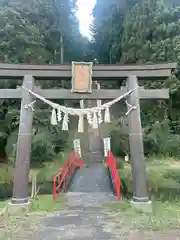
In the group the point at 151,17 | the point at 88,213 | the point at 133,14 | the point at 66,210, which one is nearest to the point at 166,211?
the point at 88,213

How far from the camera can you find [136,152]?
6.00 m

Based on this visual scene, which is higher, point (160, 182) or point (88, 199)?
point (160, 182)

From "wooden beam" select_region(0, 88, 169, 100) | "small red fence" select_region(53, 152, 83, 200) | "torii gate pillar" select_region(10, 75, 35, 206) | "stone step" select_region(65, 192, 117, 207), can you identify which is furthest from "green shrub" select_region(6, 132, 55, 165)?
"torii gate pillar" select_region(10, 75, 35, 206)

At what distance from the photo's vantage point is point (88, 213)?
5.54m

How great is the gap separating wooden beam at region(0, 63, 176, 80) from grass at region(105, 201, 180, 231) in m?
3.07

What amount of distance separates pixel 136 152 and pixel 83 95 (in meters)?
1.83

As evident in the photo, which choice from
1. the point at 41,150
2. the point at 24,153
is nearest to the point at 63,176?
the point at 24,153

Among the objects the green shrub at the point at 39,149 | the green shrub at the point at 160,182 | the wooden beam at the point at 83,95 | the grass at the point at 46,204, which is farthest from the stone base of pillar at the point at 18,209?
the green shrub at the point at 39,149

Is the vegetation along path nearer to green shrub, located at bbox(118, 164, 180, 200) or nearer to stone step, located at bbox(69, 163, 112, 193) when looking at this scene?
stone step, located at bbox(69, 163, 112, 193)

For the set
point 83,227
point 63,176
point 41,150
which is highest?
point 41,150

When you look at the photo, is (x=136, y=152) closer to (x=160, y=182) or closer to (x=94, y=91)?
(x=94, y=91)

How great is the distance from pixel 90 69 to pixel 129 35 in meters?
13.1

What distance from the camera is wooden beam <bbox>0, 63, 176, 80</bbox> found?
6.39 meters

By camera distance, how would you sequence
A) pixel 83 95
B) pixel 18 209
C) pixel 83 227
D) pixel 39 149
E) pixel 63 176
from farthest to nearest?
pixel 39 149
pixel 63 176
pixel 83 95
pixel 18 209
pixel 83 227
